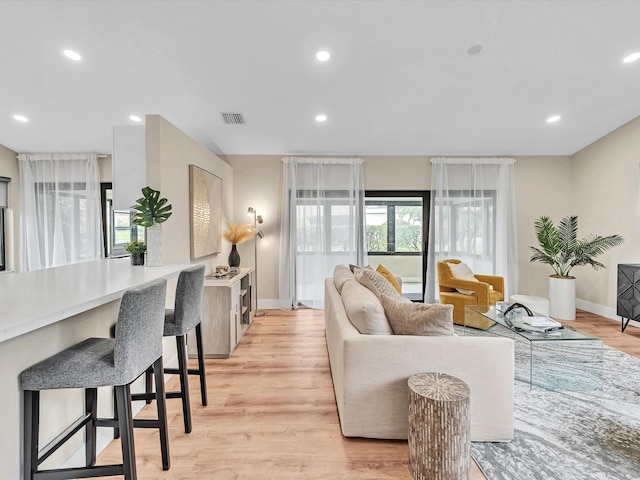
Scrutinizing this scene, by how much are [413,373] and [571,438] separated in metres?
1.09

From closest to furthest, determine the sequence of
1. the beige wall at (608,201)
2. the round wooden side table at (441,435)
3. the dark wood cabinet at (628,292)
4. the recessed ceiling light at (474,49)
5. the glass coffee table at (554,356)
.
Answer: the round wooden side table at (441,435)
the glass coffee table at (554,356)
the recessed ceiling light at (474,49)
the dark wood cabinet at (628,292)
the beige wall at (608,201)

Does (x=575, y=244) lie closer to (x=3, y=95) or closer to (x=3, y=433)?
(x=3, y=433)

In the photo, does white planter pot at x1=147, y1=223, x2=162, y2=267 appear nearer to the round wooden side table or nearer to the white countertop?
the white countertop

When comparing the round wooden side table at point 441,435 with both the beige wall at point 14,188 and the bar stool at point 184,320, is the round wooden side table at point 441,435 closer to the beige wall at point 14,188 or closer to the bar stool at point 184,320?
the bar stool at point 184,320

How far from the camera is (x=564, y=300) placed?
15.1 feet

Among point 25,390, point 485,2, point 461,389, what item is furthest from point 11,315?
point 485,2

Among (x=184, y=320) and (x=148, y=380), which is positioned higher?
(x=184, y=320)

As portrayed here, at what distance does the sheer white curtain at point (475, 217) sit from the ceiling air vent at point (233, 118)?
3062mm

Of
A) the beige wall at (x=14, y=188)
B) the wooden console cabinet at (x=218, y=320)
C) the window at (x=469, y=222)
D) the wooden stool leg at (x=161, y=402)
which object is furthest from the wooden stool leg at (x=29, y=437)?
the window at (x=469, y=222)

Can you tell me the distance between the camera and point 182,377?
7.02 feet

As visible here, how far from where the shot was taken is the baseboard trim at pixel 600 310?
4.52 meters

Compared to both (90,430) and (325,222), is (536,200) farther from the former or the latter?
(90,430)

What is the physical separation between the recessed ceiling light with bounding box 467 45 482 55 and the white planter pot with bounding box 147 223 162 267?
3150 millimetres

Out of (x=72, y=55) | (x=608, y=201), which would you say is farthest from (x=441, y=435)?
(x=608, y=201)
